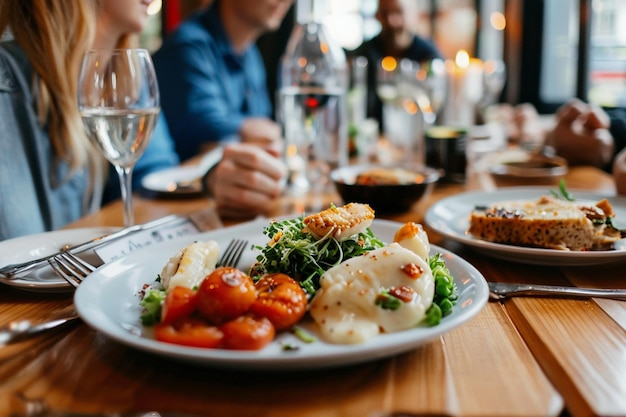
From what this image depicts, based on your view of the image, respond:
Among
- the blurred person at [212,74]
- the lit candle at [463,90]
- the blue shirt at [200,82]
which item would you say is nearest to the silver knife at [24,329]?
the blurred person at [212,74]

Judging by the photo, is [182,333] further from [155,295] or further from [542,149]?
[542,149]

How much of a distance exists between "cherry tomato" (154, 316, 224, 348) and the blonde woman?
38.8 inches

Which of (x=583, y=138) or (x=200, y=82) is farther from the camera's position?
(x=200, y=82)

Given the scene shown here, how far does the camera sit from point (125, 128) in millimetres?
1048

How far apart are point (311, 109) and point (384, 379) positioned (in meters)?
1.34

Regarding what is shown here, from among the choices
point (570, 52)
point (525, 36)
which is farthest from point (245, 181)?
point (525, 36)

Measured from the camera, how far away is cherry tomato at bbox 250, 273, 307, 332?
61 cm

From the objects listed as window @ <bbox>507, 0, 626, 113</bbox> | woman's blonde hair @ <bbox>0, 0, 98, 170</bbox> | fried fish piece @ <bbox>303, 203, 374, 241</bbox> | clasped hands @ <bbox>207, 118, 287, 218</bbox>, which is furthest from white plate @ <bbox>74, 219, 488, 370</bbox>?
window @ <bbox>507, 0, 626, 113</bbox>

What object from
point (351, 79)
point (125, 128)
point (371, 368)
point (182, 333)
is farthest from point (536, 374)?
point (351, 79)

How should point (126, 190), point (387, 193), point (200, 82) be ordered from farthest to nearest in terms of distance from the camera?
1. point (200, 82)
2. point (387, 193)
3. point (126, 190)

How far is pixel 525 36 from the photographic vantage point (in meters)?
5.99

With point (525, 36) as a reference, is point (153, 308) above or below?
below

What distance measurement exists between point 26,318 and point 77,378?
207mm

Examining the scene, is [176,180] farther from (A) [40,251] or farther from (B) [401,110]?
(B) [401,110]
